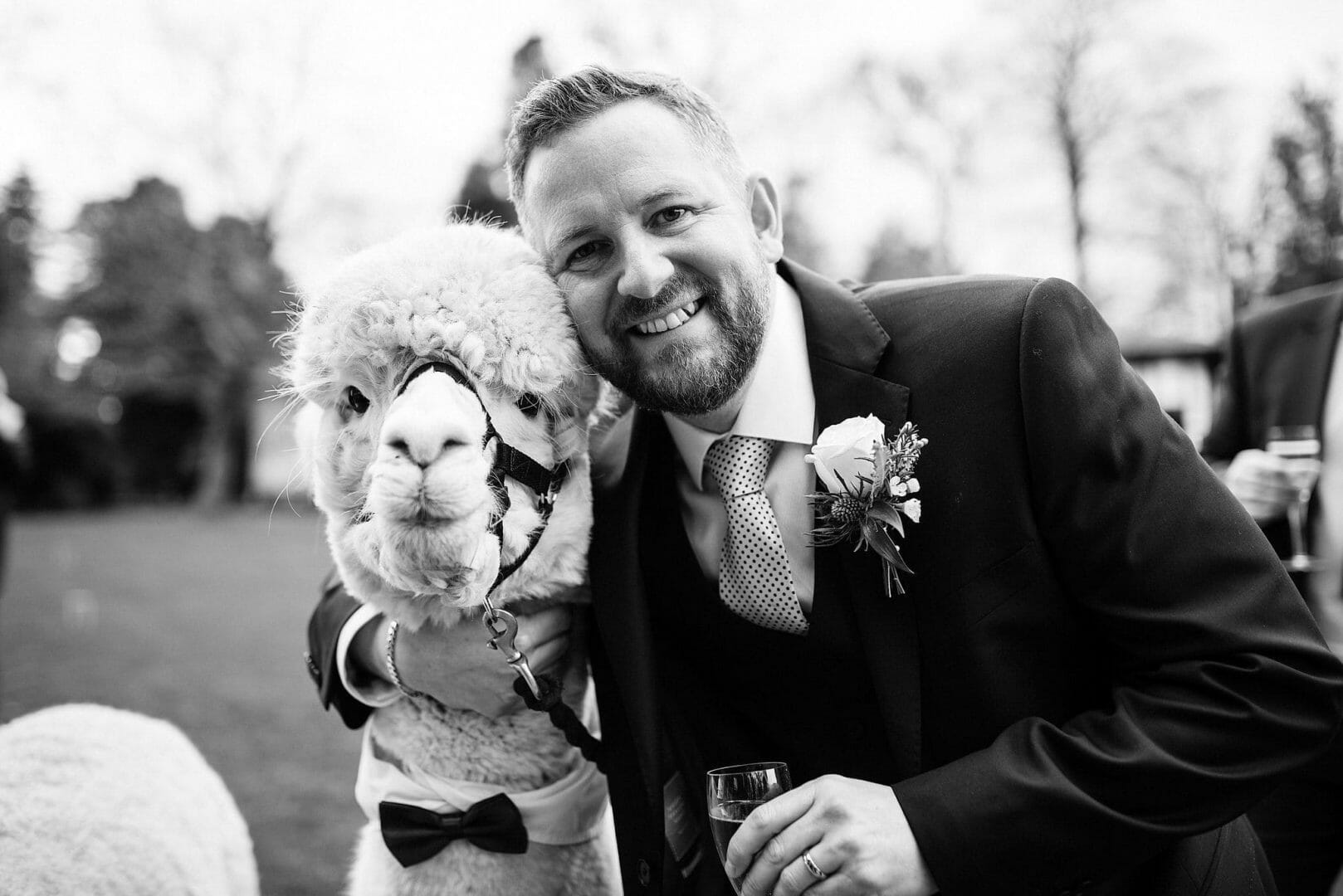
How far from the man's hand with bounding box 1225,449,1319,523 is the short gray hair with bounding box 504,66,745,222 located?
1.69 m

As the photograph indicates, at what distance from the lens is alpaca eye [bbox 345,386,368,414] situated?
180cm

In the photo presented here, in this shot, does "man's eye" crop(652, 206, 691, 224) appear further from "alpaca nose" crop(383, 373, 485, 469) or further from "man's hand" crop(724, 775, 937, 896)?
"man's hand" crop(724, 775, 937, 896)

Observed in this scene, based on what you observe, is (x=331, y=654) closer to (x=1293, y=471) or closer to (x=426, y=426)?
(x=426, y=426)

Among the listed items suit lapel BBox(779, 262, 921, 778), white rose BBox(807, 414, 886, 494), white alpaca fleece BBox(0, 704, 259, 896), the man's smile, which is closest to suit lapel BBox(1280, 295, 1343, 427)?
suit lapel BBox(779, 262, 921, 778)

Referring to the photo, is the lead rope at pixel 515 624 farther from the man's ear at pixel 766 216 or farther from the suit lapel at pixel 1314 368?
the suit lapel at pixel 1314 368

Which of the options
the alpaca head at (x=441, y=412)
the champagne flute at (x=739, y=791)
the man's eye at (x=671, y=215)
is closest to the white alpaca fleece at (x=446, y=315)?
the alpaca head at (x=441, y=412)

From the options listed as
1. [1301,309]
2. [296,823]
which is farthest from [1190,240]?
[296,823]

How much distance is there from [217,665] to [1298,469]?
8171 mm

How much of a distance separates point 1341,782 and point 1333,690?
1.32 m

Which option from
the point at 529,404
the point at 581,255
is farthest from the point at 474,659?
the point at 581,255

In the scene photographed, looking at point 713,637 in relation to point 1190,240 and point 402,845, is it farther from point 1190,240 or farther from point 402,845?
point 1190,240

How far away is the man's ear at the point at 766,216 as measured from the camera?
7.36 ft

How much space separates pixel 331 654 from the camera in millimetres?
2199

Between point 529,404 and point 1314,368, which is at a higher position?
point 529,404
